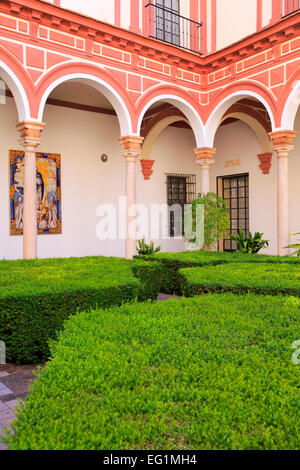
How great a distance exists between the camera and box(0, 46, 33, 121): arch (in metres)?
7.12

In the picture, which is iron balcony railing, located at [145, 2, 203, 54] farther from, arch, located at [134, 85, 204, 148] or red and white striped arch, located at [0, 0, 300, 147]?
arch, located at [134, 85, 204, 148]

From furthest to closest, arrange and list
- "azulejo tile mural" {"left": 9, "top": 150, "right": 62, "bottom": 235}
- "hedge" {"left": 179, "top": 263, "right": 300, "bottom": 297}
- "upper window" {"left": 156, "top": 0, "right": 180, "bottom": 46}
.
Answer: "upper window" {"left": 156, "top": 0, "right": 180, "bottom": 46} → "azulejo tile mural" {"left": 9, "top": 150, "right": 62, "bottom": 235} → "hedge" {"left": 179, "top": 263, "right": 300, "bottom": 297}

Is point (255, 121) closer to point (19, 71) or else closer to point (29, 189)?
point (19, 71)

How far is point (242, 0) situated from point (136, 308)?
31.4 ft

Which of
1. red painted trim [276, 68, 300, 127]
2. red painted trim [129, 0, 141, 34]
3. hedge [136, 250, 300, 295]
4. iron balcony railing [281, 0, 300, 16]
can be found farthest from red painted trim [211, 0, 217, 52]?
hedge [136, 250, 300, 295]

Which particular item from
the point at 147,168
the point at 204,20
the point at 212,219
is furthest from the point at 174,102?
the point at 212,219

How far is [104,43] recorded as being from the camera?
8438mm

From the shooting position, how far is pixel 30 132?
24.8ft

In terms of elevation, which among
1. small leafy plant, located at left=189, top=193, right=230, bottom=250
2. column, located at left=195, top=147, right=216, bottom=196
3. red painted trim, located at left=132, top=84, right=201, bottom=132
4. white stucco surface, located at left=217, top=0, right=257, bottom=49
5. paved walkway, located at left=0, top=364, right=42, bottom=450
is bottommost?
paved walkway, located at left=0, top=364, right=42, bottom=450

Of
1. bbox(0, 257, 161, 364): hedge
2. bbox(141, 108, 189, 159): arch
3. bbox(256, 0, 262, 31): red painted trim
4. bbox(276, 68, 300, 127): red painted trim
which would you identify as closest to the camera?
bbox(0, 257, 161, 364): hedge

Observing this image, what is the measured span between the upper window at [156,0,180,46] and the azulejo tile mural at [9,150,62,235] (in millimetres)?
4132

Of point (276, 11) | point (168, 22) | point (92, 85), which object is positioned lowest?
point (92, 85)

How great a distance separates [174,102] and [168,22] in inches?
86.1
